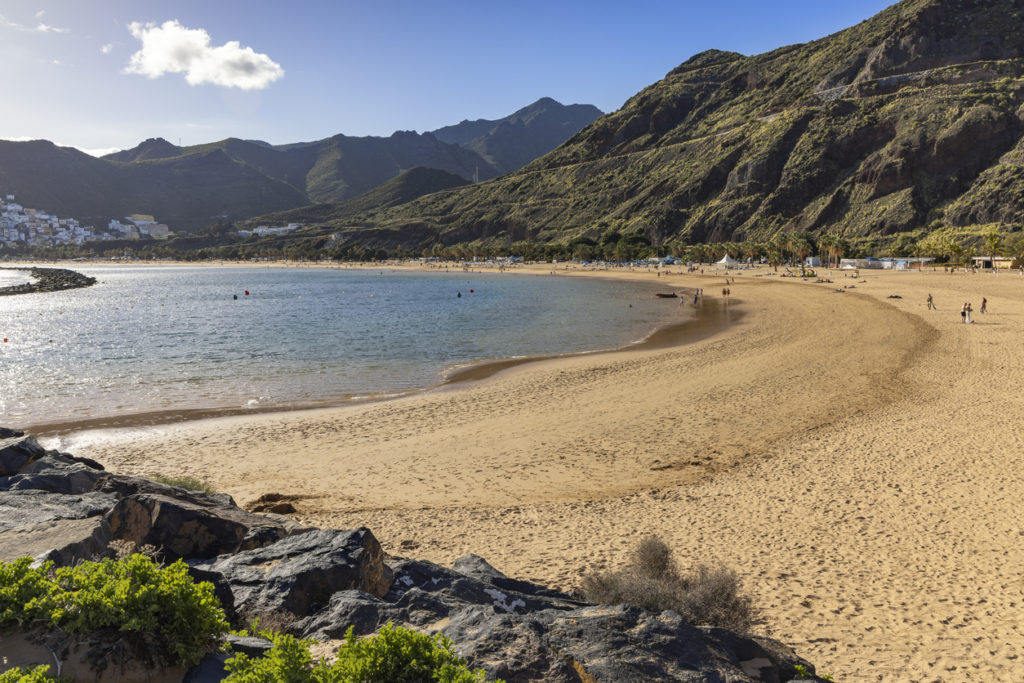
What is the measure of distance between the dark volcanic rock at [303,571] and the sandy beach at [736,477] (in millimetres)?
3096

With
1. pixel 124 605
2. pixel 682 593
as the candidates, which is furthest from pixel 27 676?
pixel 682 593

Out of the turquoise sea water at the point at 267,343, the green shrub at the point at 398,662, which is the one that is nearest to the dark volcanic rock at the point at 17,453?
the green shrub at the point at 398,662

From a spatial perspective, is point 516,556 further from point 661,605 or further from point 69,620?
point 69,620

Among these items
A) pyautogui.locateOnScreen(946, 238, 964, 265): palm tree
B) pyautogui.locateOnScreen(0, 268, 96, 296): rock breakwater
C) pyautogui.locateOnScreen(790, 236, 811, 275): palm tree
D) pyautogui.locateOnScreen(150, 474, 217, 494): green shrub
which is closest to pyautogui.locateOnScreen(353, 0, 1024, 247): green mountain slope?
pyautogui.locateOnScreen(790, 236, 811, 275): palm tree

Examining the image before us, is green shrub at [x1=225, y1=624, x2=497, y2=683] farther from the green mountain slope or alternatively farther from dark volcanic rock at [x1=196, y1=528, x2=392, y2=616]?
the green mountain slope

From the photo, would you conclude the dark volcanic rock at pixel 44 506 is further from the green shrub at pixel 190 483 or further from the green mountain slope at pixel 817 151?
the green mountain slope at pixel 817 151

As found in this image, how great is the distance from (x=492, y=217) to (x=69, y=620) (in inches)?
6891

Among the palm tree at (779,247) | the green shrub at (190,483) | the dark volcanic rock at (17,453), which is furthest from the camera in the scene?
the palm tree at (779,247)

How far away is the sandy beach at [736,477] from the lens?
23.9ft

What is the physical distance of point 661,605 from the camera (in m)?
6.40

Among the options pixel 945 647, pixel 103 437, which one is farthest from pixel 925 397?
pixel 103 437

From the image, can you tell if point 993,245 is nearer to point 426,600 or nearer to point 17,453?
point 426,600

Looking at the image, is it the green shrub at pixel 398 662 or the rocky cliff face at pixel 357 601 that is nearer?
the green shrub at pixel 398 662

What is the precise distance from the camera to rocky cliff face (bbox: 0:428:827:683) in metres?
4.00
